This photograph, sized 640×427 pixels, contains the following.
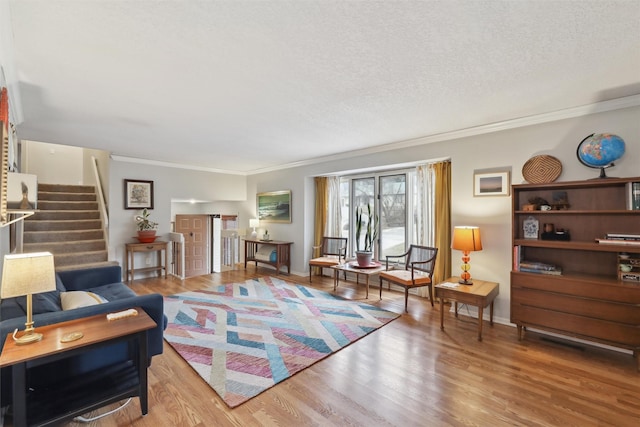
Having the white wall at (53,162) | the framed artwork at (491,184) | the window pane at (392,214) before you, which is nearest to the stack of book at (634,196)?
the framed artwork at (491,184)

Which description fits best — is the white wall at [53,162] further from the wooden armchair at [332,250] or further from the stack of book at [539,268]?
the stack of book at [539,268]

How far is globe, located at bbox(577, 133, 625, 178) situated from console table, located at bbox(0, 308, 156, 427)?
4177mm

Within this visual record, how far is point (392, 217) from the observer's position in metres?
5.16

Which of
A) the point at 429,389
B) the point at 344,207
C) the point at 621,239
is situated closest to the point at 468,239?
the point at 621,239

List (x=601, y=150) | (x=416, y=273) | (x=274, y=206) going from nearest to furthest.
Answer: (x=601, y=150) < (x=416, y=273) < (x=274, y=206)

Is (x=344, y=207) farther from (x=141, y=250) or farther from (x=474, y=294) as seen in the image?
(x=141, y=250)

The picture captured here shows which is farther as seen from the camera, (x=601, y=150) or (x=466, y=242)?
(x=466, y=242)

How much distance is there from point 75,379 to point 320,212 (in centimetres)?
465

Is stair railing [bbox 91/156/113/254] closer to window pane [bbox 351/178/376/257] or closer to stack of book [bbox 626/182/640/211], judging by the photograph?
window pane [bbox 351/178/376/257]

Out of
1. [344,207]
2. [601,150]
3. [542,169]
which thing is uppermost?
[601,150]

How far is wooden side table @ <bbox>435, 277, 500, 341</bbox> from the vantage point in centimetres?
300

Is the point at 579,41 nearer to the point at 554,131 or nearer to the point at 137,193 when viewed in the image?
the point at 554,131

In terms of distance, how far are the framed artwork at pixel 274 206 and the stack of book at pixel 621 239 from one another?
5.01 meters

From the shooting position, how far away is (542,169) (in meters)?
3.11
